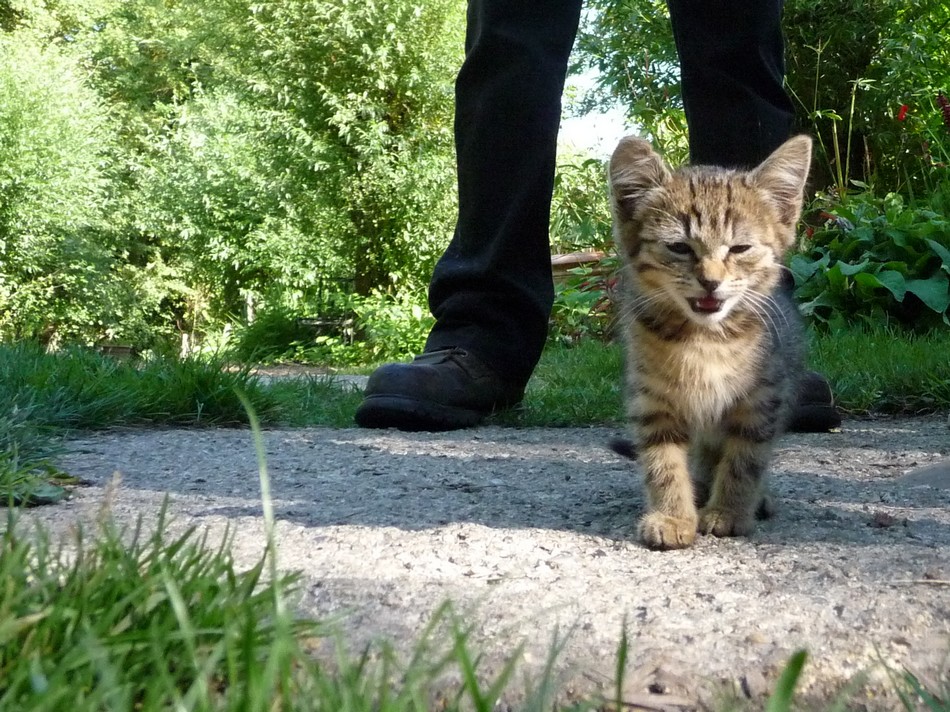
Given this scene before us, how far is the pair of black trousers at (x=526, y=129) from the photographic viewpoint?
2.83 meters

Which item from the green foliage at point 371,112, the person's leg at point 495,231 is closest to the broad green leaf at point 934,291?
the person's leg at point 495,231

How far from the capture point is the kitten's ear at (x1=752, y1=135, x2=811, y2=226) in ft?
7.74

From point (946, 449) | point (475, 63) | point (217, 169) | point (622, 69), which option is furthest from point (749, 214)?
point (217, 169)

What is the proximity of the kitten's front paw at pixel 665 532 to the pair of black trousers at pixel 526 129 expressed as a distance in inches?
56.8

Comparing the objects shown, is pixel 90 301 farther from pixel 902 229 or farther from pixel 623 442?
pixel 623 442

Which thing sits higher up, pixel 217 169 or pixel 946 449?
pixel 217 169

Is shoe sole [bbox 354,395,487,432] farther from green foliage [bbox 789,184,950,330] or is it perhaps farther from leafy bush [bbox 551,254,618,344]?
leafy bush [bbox 551,254,618,344]

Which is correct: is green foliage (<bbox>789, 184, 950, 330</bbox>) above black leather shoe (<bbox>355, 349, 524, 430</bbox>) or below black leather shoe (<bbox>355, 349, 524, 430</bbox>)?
above

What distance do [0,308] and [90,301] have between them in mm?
1725

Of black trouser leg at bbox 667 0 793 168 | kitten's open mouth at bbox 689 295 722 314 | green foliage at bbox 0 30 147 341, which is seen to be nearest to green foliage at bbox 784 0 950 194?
black trouser leg at bbox 667 0 793 168

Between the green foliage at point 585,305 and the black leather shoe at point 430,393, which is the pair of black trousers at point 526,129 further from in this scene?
the green foliage at point 585,305

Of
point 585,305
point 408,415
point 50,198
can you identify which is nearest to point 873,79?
point 585,305

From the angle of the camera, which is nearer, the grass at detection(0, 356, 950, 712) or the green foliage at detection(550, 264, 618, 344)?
the grass at detection(0, 356, 950, 712)

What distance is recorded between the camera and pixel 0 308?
17094 millimetres
